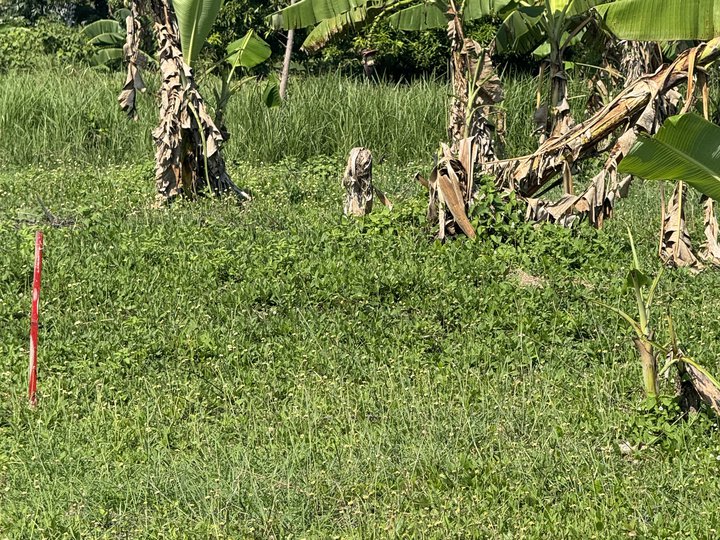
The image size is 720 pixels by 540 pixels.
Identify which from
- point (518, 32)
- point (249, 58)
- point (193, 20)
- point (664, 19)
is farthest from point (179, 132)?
point (664, 19)

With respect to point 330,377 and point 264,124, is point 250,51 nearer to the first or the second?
point 264,124

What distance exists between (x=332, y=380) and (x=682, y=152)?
2409 mm

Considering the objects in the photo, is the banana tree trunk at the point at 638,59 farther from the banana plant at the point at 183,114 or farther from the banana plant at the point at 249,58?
the banana plant at the point at 183,114

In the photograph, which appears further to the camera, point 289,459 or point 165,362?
point 165,362

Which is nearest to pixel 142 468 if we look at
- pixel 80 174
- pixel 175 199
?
pixel 175 199

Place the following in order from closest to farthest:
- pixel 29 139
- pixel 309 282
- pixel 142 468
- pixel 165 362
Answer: pixel 142 468 < pixel 165 362 < pixel 309 282 < pixel 29 139

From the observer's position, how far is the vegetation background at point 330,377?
462 cm

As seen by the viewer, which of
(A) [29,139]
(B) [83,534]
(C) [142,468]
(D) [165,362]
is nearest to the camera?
(B) [83,534]

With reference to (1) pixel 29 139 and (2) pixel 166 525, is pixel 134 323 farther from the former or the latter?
(1) pixel 29 139

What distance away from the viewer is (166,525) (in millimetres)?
4449

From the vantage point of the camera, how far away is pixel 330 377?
629 centimetres

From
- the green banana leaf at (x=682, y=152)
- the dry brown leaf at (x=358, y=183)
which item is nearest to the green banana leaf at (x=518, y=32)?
the dry brown leaf at (x=358, y=183)

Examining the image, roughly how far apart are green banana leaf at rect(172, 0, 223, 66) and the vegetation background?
5.33ft

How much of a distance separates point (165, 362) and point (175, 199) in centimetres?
419
